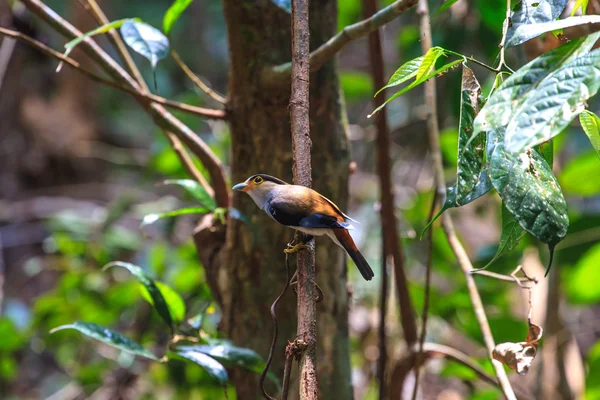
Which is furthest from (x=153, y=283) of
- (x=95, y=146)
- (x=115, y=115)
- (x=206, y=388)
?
(x=115, y=115)

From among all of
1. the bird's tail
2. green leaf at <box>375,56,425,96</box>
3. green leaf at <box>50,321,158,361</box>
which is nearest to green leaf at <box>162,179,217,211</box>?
green leaf at <box>50,321,158,361</box>

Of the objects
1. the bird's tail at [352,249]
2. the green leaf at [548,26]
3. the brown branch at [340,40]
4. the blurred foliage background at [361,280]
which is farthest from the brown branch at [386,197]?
the green leaf at [548,26]

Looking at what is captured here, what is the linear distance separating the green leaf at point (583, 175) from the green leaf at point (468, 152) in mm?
1636

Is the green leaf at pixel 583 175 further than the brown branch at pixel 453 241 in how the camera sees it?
Yes

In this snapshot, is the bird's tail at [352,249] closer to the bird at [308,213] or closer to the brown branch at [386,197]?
the bird at [308,213]

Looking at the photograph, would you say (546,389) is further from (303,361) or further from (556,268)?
(303,361)

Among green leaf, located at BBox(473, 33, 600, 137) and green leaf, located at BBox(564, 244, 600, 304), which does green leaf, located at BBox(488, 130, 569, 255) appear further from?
green leaf, located at BBox(564, 244, 600, 304)

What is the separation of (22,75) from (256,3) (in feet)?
14.7

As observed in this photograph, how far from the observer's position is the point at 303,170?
0.85 m

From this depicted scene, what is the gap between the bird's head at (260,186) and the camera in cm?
109

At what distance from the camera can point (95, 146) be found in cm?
530

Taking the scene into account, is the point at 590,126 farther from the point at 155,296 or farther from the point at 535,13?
the point at 155,296

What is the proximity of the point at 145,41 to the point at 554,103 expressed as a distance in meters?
0.97

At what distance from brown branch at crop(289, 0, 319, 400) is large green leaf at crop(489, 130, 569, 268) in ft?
0.89
